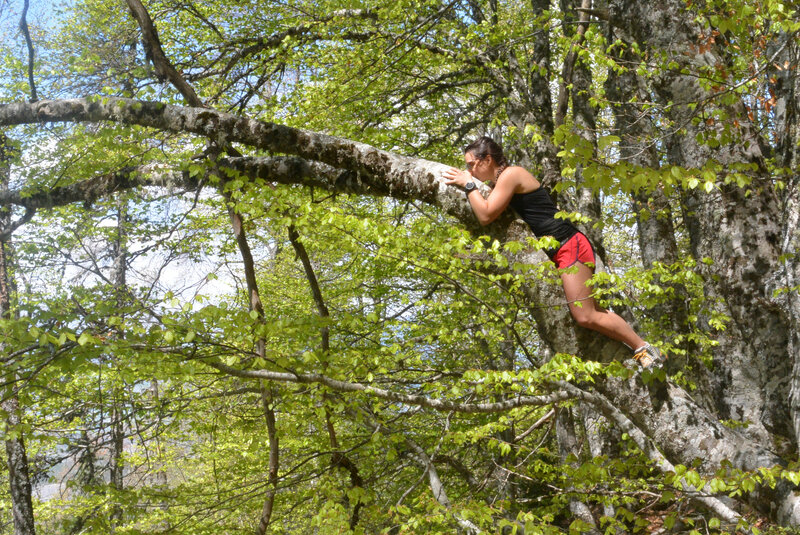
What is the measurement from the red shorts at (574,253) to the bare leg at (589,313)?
64 mm

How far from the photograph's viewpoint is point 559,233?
3.28 m

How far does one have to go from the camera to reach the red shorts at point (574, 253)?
3.25 meters

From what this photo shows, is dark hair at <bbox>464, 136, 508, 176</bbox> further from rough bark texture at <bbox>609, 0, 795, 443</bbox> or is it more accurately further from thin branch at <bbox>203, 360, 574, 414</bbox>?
thin branch at <bbox>203, 360, 574, 414</bbox>

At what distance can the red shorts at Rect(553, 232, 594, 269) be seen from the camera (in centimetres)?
325

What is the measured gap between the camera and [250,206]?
400 centimetres

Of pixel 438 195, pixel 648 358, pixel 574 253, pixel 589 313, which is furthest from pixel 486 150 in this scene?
pixel 648 358

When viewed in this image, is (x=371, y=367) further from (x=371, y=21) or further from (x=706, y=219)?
(x=371, y=21)

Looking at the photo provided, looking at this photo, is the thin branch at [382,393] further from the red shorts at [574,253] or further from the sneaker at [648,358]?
the red shorts at [574,253]

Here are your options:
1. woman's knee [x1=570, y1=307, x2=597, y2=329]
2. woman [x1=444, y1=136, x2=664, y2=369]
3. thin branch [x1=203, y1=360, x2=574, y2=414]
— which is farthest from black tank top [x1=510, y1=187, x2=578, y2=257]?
thin branch [x1=203, y1=360, x2=574, y2=414]

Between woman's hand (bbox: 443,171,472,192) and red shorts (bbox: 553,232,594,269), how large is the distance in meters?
0.63

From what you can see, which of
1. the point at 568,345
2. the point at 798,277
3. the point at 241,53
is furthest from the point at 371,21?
the point at 798,277

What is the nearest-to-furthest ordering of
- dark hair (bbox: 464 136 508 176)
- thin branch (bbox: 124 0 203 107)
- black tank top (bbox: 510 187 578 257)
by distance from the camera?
black tank top (bbox: 510 187 578 257) → dark hair (bbox: 464 136 508 176) → thin branch (bbox: 124 0 203 107)

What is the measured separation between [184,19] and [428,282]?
5.34 meters

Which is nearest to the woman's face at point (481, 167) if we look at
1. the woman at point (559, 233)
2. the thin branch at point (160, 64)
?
the woman at point (559, 233)
